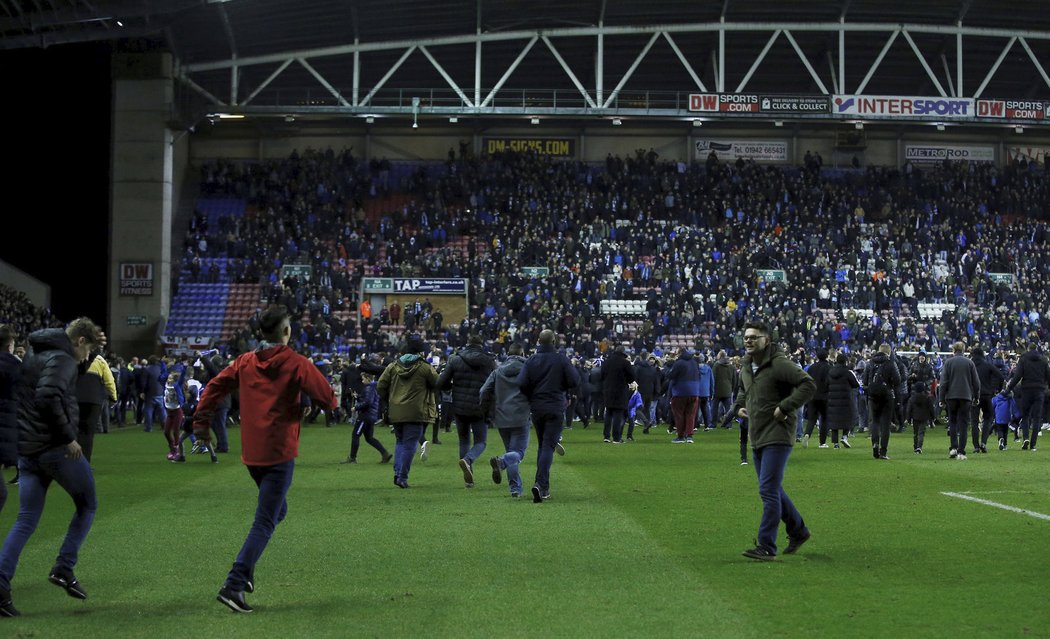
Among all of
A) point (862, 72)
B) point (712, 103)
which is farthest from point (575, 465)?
point (862, 72)

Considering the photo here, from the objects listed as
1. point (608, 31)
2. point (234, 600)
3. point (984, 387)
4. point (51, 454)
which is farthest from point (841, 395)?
point (608, 31)

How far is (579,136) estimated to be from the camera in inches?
2148

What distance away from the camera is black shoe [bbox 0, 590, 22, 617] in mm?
7984

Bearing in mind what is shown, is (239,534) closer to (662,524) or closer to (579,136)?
(662,524)

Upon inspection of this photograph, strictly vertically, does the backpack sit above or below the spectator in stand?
above

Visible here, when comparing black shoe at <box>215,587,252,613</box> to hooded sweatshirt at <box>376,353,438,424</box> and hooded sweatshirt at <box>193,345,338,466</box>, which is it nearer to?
hooded sweatshirt at <box>193,345,338,466</box>

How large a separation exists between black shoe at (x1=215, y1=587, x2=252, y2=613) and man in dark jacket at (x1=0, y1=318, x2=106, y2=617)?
107cm

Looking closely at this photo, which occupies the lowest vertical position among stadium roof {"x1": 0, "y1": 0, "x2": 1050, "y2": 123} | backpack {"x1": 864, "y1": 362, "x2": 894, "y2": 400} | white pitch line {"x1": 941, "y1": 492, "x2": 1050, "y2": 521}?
white pitch line {"x1": 941, "y1": 492, "x2": 1050, "y2": 521}

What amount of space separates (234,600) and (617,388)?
58.6 feet

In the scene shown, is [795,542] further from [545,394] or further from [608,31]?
[608,31]

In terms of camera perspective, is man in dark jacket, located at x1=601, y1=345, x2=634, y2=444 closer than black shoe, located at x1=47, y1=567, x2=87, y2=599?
No

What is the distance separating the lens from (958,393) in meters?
21.0

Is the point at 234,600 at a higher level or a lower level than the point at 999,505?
higher

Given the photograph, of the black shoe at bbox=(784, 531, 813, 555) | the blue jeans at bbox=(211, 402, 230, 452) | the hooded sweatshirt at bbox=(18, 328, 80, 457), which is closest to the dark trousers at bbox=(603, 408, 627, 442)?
the blue jeans at bbox=(211, 402, 230, 452)
